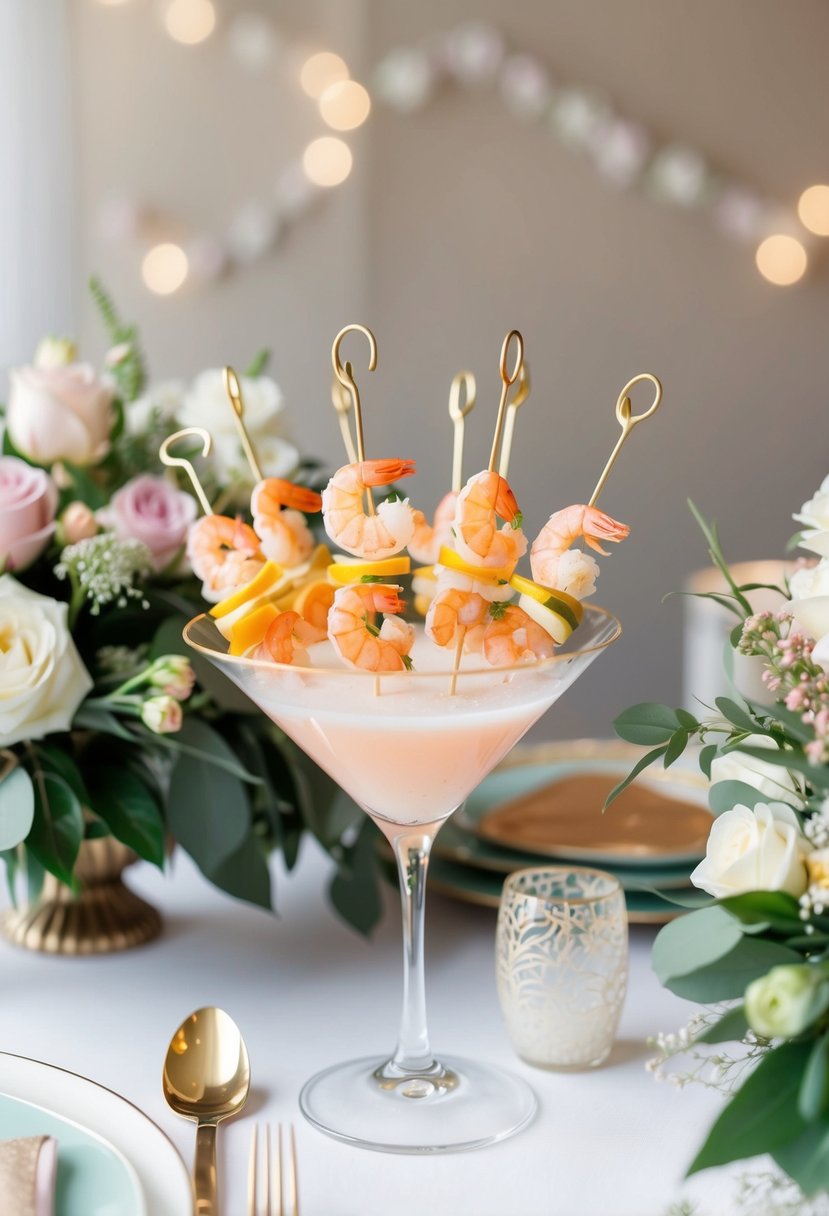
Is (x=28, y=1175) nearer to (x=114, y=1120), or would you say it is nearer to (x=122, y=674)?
(x=114, y=1120)

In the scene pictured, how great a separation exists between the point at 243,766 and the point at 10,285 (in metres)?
2.37

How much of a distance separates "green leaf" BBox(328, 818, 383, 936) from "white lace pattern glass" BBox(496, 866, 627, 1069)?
0.22 meters

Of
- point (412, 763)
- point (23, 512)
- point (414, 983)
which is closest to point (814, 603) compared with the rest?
point (412, 763)

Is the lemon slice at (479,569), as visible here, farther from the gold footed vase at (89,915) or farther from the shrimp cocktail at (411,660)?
the gold footed vase at (89,915)

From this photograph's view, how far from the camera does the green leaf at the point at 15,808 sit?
2.97ft

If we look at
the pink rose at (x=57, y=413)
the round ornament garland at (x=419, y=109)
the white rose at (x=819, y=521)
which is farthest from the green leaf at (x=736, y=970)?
the round ornament garland at (x=419, y=109)

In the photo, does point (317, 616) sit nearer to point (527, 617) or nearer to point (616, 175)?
point (527, 617)

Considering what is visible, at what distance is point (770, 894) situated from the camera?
0.61 meters

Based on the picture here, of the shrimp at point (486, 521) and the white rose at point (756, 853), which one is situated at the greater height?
the shrimp at point (486, 521)

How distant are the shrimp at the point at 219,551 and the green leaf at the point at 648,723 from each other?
0.93 ft

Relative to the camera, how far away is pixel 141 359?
1.26 meters

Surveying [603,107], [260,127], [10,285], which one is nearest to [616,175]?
[603,107]

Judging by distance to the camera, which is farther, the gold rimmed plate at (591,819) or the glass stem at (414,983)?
→ the gold rimmed plate at (591,819)

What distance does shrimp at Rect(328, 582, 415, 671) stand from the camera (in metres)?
0.76
